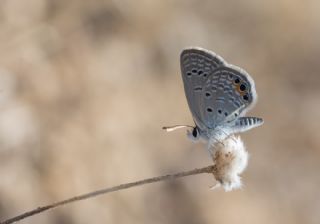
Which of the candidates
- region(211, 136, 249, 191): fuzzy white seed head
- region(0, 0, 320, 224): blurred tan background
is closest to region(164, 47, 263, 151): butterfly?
region(211, 136, 249, 191): fuzzy white seed head

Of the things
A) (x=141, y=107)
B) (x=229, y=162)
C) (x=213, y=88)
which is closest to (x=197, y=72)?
(x=213, y=88)

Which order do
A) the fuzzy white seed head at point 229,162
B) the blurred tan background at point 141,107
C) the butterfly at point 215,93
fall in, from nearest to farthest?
the fuzzy white seed head at point 229,162, the butterfly at point 215,93, the blurred tan background at point 141,107

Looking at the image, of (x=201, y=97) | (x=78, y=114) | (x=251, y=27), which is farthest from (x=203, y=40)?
(x=201, y=97)

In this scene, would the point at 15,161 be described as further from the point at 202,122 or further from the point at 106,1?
the point at 202,122

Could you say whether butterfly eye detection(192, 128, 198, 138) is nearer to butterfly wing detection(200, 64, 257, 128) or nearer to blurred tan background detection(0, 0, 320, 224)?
butterfly wing detection(200, 64, 257, 128)

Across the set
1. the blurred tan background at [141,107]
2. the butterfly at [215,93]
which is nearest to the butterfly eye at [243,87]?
the butterfly at [215,93]

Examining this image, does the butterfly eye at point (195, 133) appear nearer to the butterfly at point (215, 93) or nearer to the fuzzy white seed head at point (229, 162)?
the butterfly at point (215, 93)
